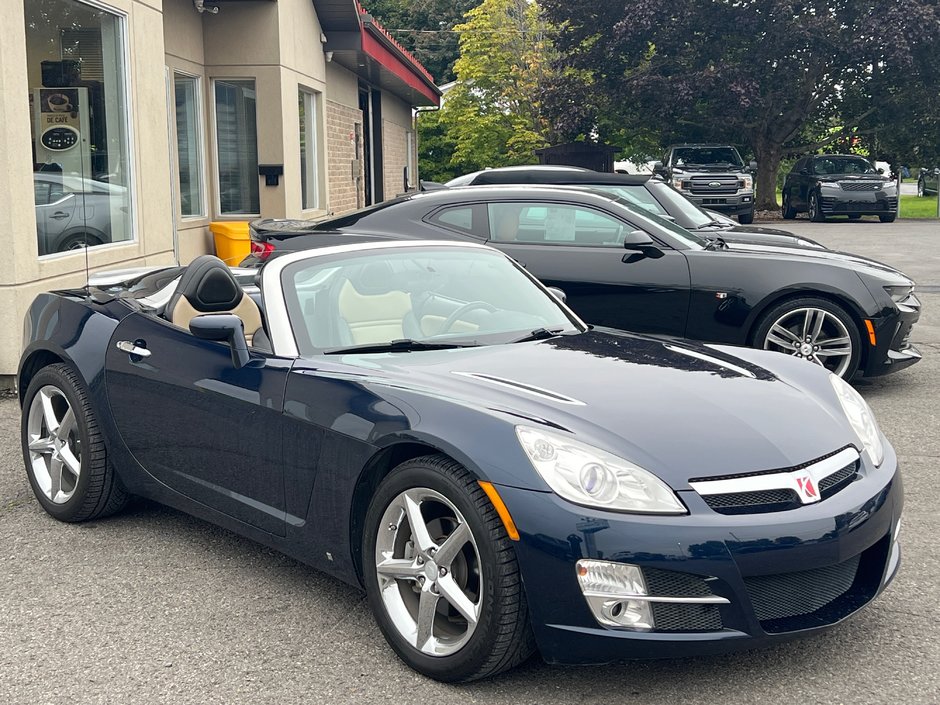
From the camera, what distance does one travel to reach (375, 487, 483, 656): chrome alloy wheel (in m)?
3.46

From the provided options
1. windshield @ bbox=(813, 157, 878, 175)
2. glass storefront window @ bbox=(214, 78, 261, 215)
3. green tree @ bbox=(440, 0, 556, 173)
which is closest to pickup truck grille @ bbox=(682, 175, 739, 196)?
windshield @ bbox=(813, 157, 878, 175)

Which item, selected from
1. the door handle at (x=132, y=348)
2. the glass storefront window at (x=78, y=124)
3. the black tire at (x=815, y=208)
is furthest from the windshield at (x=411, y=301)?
the black tire at (x=815, y=208)

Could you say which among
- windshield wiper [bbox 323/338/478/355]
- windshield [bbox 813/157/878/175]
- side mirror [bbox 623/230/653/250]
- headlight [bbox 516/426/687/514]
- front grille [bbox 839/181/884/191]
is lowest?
headlight [bbox 516/426/687/514]

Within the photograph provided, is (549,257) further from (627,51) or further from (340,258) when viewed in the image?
(627,51)

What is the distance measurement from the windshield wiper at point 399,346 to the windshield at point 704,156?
960 inches

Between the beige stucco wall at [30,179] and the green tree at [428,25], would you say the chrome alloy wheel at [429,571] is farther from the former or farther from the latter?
the green tree at [428,25]

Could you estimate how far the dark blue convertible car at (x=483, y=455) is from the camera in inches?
127

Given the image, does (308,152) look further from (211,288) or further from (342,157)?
(211,288)

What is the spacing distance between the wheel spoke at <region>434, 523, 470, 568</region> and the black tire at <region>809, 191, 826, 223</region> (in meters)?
27.3

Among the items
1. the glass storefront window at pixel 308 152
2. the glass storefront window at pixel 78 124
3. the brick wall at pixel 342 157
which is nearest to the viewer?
the glass storefront window at pixel 78 124

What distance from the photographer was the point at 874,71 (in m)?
33.2

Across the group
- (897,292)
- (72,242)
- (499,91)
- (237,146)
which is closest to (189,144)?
(237,146)

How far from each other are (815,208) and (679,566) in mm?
27787

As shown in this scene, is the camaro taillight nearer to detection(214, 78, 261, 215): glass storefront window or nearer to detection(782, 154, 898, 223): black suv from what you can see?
detection(214, 78, 261, 215): glass storefront window
